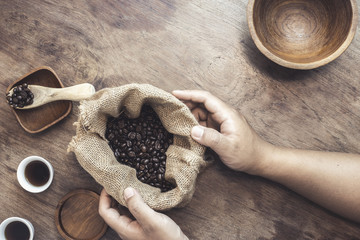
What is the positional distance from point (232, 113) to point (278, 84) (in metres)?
0.33

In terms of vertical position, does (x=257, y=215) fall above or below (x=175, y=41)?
below

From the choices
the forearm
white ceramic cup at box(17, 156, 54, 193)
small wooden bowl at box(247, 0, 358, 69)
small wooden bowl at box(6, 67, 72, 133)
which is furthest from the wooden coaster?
small wooden bowl at box(247, 0, 358, 69)

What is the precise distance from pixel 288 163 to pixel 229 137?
312 mm

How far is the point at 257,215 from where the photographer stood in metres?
1.33

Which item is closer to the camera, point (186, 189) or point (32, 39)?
point (186, 189)

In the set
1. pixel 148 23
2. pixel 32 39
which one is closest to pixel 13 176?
pixel 32 39

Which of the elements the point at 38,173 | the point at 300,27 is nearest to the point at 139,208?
the point at 38,173

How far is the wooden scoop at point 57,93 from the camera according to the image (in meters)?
1.24

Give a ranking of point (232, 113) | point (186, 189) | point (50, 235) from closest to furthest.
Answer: point (186, 189) → point (232, 113) → point (50, 235)

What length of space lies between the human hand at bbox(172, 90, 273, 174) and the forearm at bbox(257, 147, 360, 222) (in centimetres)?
7

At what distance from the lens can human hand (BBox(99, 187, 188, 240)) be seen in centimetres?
104

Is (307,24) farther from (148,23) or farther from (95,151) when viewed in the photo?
(95,151)

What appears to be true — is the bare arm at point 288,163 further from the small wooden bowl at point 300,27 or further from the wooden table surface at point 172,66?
the small wooden bowl at point 300,27

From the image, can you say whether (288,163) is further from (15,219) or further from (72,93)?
(15,219)
